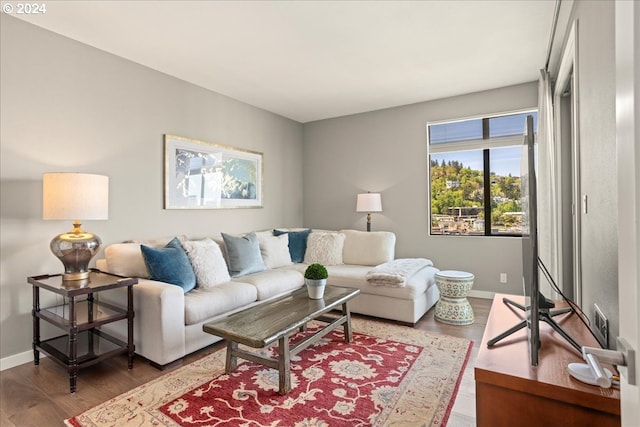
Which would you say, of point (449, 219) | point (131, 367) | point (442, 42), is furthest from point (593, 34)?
point (131, 367)

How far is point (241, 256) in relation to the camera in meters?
3.57

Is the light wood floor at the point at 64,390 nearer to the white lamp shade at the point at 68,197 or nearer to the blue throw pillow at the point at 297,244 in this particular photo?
the white lamp shade at the point at 68,197

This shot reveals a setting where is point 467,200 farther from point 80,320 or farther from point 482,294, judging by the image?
point 80,320

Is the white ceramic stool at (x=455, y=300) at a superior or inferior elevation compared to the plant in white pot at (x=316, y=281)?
inferior

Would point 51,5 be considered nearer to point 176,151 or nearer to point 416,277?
point 176,151

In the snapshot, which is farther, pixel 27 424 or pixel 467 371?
pixel 467 371

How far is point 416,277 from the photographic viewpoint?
11.4 feet

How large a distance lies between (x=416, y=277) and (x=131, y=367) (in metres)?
2.66

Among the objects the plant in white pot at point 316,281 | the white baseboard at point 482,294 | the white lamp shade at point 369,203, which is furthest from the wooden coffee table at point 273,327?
the white baseboard at point 482,294

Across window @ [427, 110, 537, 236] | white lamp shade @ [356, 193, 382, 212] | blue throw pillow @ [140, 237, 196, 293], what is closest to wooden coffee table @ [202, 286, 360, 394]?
blue throw pillow @ [140, 237, 196, 293]

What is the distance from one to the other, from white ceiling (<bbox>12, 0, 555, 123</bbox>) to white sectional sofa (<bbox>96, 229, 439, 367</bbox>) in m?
1.78

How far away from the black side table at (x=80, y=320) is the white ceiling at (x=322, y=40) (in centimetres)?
200

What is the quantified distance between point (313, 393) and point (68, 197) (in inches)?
84.4

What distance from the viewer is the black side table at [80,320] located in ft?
7.18
